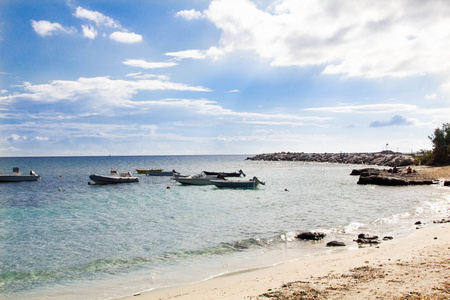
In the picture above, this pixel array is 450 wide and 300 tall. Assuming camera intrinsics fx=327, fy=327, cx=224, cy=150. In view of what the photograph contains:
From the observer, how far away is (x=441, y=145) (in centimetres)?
6456

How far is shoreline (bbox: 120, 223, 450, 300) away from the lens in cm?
801

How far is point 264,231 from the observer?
18.5 metres

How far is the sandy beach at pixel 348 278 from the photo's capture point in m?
7.88

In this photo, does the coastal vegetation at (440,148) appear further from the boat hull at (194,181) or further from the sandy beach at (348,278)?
the sandy beach at (348,278)

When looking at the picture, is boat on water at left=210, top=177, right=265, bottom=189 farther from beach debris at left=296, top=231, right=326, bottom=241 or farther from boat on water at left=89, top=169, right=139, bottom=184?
beach debris at left=296, top=231, right=326, bottom=241

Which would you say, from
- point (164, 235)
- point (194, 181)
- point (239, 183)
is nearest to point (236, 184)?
point (239, 183)

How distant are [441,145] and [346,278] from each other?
6809 cm

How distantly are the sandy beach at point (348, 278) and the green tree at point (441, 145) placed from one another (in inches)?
2402

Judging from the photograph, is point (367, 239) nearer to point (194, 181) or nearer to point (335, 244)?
point (335, 244)

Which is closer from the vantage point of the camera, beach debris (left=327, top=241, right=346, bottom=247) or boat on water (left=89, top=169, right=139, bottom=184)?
beach debris (left=327, top=241, right=346, bottom=247)

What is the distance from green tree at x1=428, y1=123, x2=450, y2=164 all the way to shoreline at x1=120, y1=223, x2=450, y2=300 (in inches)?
2412

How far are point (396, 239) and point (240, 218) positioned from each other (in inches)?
396

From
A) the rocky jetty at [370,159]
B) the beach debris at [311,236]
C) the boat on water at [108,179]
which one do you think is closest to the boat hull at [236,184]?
the boat on water at [108,179]

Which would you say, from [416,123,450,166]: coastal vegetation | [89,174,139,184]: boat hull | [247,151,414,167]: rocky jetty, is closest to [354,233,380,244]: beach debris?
[89,174,139,184]: boat hull
